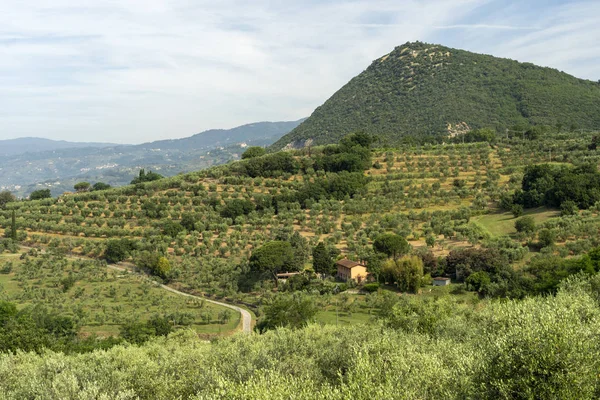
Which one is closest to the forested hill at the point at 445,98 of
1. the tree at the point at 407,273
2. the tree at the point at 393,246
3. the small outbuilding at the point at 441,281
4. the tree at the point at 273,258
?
the tree at the point at 393,246

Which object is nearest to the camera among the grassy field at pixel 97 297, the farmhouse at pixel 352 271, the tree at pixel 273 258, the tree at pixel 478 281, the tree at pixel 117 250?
the grassy field at pixel 97 297

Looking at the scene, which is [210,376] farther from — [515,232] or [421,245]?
[515,232]

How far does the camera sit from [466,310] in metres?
26.9

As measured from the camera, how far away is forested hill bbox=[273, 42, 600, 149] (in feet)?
397

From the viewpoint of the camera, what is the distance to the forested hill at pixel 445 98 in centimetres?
12088

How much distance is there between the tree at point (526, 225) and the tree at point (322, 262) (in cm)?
1998

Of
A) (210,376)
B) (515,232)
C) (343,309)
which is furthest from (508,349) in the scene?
(515,232)

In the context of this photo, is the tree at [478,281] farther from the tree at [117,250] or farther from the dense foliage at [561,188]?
the tree at [117,250]

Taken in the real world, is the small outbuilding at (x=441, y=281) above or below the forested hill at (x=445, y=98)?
below

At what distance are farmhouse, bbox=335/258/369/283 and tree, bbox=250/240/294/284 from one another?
546 centimetres

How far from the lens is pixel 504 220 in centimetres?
5266

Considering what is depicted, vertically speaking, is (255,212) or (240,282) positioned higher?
(255,212)

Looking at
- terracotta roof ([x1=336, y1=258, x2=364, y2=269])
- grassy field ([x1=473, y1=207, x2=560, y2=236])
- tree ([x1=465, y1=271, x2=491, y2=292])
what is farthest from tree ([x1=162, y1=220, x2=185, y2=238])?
grassy field ([x1=473, y1=207, x2=560, y2=236])

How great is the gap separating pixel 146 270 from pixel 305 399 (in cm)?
4306
